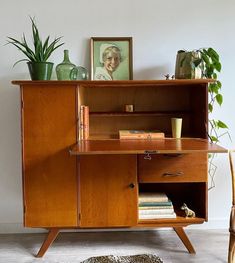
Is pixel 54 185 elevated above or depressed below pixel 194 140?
below

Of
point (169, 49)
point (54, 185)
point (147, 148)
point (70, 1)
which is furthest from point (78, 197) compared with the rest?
point (70, 1)

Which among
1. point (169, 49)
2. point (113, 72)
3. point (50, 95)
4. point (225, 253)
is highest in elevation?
point (169, 49)

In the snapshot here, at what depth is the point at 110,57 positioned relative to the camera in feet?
A: 8.41

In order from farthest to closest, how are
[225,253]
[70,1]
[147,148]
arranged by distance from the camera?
[70,1] < [225,253] < [147,148]

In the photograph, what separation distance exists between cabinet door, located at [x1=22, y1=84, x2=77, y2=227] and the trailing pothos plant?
3.14 feet

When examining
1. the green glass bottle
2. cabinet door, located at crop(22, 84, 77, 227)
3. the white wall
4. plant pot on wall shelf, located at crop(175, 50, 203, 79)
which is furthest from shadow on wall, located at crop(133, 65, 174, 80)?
cabinet door, located at crop(22, 84, 77, 227)

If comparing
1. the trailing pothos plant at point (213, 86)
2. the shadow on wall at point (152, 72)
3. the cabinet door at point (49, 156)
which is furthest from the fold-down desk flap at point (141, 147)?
the shadow on wall at point (152, 72)

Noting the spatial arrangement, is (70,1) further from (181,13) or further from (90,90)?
(181,13)

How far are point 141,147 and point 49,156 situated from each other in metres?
0.64

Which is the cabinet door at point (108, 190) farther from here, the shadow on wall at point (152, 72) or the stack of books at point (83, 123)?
the shadow on wall at point (152, 72)

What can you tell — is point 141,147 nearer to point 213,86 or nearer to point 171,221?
point 171,221

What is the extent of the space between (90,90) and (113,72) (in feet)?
0.75

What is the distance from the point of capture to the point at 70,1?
255 centimetres

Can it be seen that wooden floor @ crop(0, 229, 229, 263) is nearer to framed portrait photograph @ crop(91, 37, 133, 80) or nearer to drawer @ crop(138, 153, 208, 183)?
drawer @ crop(138, 153, 208, 183)
